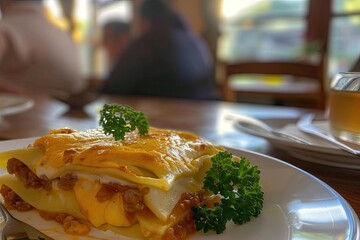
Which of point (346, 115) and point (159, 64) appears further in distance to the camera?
point (159, 64)

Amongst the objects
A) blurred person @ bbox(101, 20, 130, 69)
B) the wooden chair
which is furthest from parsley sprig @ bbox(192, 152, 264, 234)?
blurred person @ bbox(101, 20, 130, 69)

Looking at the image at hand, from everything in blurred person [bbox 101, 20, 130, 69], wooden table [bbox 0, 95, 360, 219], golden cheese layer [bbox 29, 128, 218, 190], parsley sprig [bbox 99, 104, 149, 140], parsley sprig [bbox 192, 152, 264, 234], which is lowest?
blurred person [bbox 101, 20, 130, 69]

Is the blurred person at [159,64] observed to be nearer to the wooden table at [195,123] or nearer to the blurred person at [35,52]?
the blurred person at [35,52]

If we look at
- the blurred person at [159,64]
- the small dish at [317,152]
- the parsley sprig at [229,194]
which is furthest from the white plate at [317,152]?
the blurred person at [159,64]

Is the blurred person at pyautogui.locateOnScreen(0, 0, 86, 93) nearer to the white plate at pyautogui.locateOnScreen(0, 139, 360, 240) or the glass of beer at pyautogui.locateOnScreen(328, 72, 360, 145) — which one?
the glass of beer at pyautogui.locateOnScreen(328, 72, 360, 145)

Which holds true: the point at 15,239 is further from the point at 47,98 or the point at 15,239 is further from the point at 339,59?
the point at 339,59

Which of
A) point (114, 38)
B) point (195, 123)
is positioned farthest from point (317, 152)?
point (114, 38)

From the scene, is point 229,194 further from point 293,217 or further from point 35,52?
point 35,52
